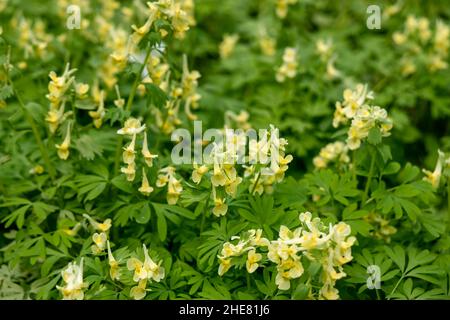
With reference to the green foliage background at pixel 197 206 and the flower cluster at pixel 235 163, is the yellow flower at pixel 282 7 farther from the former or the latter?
the flower cluster at pixel 235 163

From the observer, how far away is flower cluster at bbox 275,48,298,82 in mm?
4098

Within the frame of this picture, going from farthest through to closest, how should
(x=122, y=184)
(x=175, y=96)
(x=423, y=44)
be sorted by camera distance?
(x=423, y=44), (x=175, y=96), (x=122, y=184)

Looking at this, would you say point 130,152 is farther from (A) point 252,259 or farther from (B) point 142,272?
(A) point 252,259

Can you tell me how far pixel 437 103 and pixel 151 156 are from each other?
2561 millimetres

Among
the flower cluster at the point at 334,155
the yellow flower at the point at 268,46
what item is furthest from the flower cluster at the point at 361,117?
the yellow flower at the point at 268,46

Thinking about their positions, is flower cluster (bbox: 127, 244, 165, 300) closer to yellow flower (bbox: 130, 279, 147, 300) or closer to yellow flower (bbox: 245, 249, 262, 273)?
yellow flower (bbox: 130, 279, 147, 300)

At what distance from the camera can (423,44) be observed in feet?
15.6

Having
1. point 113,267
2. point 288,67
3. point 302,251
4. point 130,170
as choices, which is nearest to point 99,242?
point 113,267

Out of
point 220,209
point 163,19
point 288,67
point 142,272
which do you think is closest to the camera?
point 142,272

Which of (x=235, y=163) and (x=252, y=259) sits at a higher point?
(x=235, y=163)

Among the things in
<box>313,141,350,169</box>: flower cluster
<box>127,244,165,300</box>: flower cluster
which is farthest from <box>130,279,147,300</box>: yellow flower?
<box>313,141,350,169</box>: flower cluster

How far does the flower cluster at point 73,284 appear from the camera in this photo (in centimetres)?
243

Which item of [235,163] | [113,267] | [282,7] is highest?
[282,7]

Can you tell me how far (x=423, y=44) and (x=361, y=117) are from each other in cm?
222
